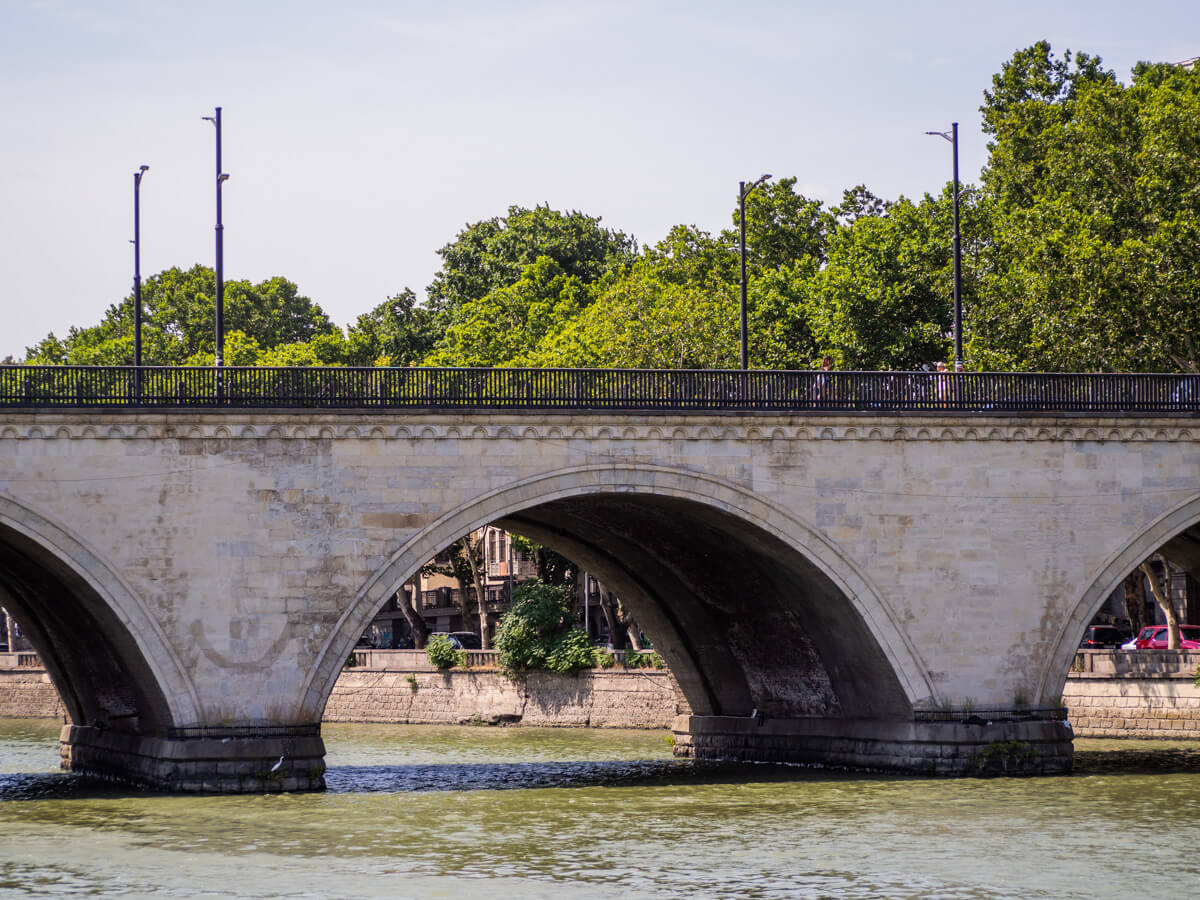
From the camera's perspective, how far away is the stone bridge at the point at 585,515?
32.6m

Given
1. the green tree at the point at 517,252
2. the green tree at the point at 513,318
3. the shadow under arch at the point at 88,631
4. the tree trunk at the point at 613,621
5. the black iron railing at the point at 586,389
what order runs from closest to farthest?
the shadow under arch at the point at 88,631
the black iron railing at the point at 586,389
the tree trunk at the point at 613,621
the green tree at the point at 513,318
the green tree at the point at 517,252

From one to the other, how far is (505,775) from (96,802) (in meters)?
8.52

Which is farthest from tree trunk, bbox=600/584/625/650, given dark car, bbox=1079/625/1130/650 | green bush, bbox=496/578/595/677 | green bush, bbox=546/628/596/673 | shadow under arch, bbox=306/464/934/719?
shadow under arch, bbox=306/464/934/719

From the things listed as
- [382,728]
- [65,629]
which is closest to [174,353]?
[382,728]

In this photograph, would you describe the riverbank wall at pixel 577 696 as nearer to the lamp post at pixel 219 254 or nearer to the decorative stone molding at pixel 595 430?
the decorative stone molding at pixel 595 430

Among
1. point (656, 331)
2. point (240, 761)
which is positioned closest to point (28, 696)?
point (656, 331)

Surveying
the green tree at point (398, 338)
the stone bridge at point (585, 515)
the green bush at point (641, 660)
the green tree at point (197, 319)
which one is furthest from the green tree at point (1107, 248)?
the green tree at point (197, 319)

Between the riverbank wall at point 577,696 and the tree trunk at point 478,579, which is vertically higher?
the tree trunk at point 478,579

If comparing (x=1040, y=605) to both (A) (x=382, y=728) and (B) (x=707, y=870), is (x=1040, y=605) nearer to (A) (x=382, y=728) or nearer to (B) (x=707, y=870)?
(B) (x=707, y=870)

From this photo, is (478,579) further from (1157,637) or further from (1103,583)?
(1103,583)

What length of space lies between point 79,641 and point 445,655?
20719 mm

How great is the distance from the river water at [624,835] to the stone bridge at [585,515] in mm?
1469

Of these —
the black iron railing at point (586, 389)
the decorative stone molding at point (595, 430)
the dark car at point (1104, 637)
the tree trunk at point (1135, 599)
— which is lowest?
the dark car at point (1104, 637)

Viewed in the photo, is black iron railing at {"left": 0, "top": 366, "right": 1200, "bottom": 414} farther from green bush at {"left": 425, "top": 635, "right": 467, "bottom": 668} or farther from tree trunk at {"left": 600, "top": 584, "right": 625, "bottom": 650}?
tree trunk at {"left": 600, "top": 584, "right": 625, "bottom": 650}
